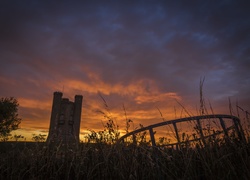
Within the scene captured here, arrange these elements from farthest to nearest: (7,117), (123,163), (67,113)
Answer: (7,117) < (67,113) < (123,163)

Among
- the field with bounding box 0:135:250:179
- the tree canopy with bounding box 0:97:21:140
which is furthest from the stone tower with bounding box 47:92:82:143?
the tree canopy with bounding box 0:97:21:140

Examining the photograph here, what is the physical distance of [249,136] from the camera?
3449 millimetres

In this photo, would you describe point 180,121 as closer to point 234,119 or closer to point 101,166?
point 234,119

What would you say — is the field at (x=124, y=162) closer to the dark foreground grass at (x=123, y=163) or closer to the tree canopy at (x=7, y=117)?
the dark foreground grass at (x=123, y=163)

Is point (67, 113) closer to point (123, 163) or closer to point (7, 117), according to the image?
point (123, 163)

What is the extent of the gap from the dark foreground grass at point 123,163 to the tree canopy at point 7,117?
1714cm

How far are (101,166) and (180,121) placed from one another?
73.7 inches

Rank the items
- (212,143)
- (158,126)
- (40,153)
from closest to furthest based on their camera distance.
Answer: (212,143), (158,126), (40,153)

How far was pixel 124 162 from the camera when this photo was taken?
12.8 feet

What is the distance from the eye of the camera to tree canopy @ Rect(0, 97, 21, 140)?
20.2 metres

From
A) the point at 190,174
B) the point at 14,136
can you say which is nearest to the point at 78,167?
the point at 190,174

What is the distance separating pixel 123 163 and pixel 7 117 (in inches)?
806

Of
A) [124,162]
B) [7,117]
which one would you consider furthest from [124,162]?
[7,117]

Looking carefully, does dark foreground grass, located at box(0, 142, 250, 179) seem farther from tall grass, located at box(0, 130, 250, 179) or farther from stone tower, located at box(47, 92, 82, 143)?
stone tower, located at box(47, 92, 82, 143)
